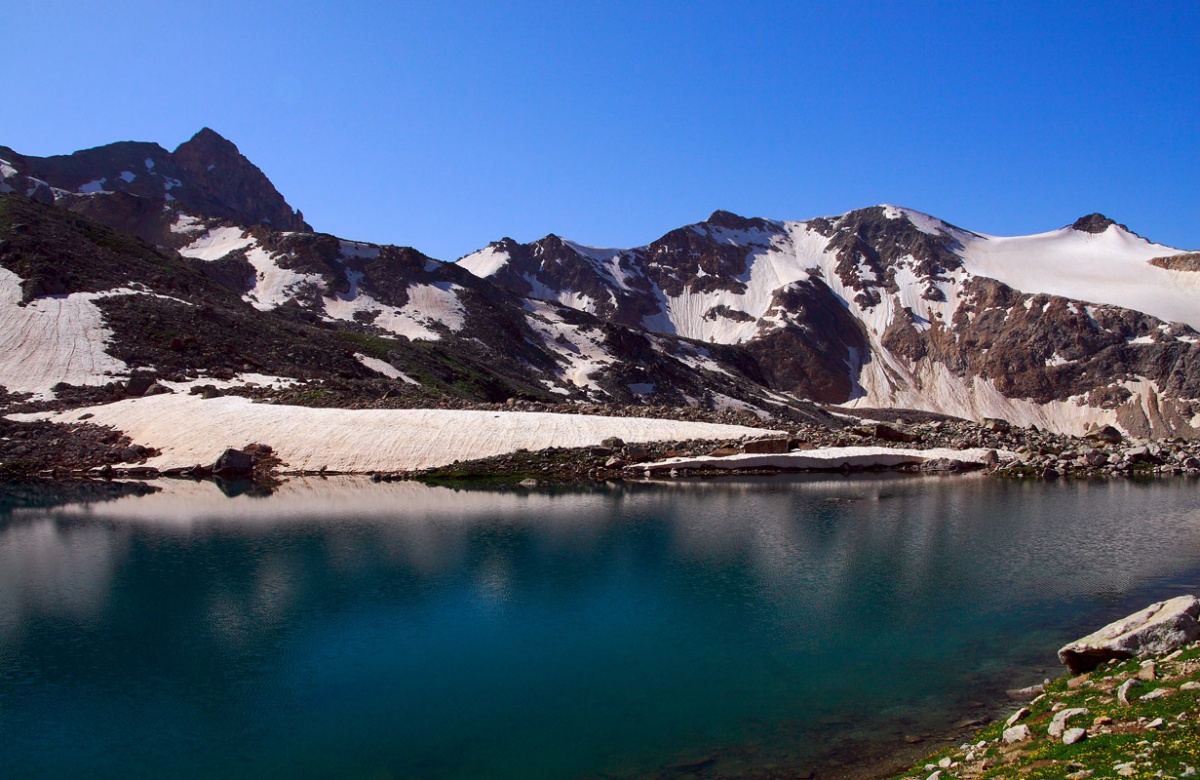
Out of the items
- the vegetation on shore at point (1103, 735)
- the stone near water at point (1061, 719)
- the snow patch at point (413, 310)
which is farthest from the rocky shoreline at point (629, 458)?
the snow patch at point (413, 310)

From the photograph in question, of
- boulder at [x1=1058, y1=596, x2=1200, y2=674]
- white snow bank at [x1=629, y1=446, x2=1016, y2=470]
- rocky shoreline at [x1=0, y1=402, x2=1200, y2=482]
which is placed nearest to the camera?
boulder at [x1=1058, y1=596, x2=1200, y2=674]

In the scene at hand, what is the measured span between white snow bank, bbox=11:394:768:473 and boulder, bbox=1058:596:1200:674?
131 ft

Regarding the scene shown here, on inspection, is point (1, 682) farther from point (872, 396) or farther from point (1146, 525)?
point (872, 396)

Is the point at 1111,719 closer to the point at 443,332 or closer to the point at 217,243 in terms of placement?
the point at 443,332

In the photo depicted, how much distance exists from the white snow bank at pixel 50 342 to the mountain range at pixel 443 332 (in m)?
0.21

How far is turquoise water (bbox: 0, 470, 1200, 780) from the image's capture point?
14594 millimetres

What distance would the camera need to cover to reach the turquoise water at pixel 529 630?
47.9 ft

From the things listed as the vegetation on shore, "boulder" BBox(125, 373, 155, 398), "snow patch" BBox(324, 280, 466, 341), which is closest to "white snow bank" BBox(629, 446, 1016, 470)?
"boulder" BBox(125, 373, 155, 398)

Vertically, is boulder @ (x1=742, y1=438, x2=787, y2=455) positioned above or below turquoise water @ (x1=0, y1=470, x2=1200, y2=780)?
above

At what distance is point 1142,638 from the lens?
15.5 m

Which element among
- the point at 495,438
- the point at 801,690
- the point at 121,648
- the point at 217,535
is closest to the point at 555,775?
the point at 801,690

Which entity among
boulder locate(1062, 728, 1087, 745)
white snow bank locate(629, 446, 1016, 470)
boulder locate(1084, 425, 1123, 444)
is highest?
boulder locate(1084, 425, 1123, 444)

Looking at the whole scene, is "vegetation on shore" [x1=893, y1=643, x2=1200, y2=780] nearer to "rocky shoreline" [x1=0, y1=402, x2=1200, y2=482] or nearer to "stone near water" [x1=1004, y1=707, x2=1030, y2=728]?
"stone near water" [x1=1004, y1=707, x2=1030, y2=728]

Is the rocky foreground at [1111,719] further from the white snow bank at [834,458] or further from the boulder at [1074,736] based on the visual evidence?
the white snow bank at [834,458]
